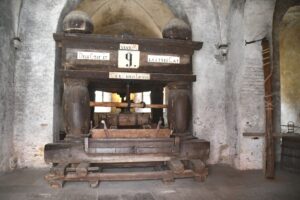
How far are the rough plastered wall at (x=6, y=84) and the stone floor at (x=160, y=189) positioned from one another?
520 millimetres

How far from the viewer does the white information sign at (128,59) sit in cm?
511

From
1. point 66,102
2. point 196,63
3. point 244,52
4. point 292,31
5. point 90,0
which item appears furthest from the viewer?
point 292,31

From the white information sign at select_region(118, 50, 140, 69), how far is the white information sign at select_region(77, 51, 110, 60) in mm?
260

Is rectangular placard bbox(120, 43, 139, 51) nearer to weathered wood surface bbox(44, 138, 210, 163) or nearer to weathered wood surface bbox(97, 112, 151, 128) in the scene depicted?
weathered wood surface bbox(97, 112, 151, 128)

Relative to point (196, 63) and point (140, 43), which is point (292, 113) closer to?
point (196, 63)

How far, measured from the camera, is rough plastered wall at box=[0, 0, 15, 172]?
16.3ft

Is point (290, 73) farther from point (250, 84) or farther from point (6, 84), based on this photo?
point (6, 84)

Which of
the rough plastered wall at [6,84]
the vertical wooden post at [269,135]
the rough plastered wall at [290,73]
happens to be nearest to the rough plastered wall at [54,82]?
the rough plastered wall at [6,84]

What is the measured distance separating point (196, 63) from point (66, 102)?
3.16 metres

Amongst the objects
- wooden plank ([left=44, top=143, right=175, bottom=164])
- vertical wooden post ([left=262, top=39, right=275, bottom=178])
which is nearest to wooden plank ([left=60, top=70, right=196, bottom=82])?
wooden plank ([left=44, top=143, right=175, bottom=164])

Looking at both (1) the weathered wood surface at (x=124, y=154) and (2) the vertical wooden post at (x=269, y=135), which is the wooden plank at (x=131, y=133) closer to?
(1) the weathered wood surface at (x=124, y=154)

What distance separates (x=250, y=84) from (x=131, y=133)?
9.44ft

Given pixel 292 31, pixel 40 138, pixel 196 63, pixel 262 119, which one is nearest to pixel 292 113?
pixel 292 31

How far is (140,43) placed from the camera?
5191 millimetres
